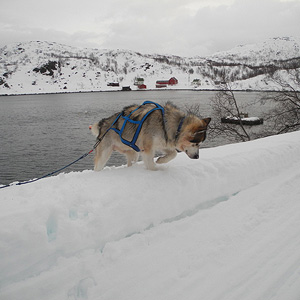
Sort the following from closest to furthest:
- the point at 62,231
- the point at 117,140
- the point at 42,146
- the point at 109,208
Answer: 1. the point at 62,231
2. the point at 109,208
3. the point at 117,140
4. the point at 42,146

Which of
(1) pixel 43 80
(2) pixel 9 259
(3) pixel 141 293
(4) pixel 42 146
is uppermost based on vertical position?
(1) pixel 43 80

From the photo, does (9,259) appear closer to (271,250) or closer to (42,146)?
(271,250)

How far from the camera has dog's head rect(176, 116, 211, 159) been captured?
17.2 feet

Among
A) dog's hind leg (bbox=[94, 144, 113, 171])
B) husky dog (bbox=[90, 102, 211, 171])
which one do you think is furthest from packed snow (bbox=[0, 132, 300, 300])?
dog's hind leg (bbox=[94, 144, 113, 171])

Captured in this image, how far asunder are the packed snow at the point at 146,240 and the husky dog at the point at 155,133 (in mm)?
543

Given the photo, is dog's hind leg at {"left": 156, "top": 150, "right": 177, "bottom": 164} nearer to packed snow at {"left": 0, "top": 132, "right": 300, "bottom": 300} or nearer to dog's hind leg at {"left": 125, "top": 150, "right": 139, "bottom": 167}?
packed snow at {"left": 0, "top": 132, "right": 300, "bottom": 300}

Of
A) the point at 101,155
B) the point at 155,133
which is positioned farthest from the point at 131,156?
the point at 155,133

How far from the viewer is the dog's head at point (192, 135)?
5.24 m

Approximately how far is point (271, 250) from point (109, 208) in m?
2.76

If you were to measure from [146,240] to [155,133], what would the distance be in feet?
7.99

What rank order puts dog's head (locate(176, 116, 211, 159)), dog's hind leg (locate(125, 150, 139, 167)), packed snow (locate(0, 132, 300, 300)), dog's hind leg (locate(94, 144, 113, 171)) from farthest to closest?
dog's hind leg (locate(125, 150, 139, 167)), dog's hind leg (locate(94, 144, 113, 171)), dog's head (locate(176, 116, 211, 159)), packed snow (locate(0, 132, 300, 300))

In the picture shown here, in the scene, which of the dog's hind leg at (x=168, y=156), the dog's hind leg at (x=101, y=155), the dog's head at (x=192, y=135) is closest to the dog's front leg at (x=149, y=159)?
the dog's hind leg at (x=168, y=156)

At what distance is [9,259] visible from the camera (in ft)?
9.68

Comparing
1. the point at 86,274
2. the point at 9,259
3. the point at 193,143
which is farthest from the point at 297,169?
the point at 9,259
